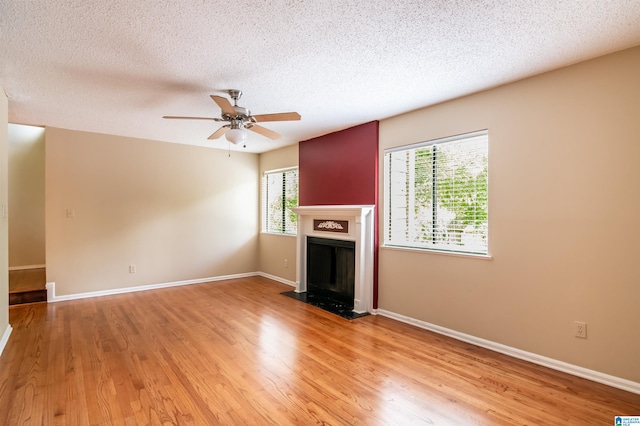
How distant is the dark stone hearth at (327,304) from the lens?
13.6ft

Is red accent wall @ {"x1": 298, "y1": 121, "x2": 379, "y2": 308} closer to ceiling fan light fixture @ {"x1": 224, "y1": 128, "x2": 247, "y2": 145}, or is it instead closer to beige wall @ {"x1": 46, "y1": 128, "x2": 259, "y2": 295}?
beige wall @ {"x1": 46, "y1": 128, "x2": 259, "y2": 295}

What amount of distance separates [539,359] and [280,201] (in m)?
4.67

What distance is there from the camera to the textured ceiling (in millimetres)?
1975

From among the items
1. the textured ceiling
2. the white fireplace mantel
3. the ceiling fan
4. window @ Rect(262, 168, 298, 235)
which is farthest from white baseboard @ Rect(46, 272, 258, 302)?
the ceiling fan

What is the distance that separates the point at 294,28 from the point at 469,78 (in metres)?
1.69

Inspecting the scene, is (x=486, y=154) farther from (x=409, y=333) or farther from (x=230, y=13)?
(x=230, y=13)

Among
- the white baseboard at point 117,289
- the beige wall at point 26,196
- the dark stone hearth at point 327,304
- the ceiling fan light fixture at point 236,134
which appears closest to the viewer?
the ceiling fan light fixture at point 236,134

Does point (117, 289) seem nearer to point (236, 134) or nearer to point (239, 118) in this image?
point (236, 134)

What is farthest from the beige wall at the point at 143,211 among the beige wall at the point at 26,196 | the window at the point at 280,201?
the beige wall at the point at 26,196

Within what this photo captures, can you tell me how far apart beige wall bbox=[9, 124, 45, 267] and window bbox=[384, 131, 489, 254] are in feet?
22.7

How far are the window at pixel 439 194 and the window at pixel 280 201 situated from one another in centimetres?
219

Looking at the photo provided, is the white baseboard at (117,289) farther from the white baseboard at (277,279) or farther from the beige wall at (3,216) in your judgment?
the beige wall at (3,216)

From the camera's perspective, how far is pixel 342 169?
4.80 metres

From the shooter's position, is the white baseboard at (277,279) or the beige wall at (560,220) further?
the white baseboard at (277,279)
